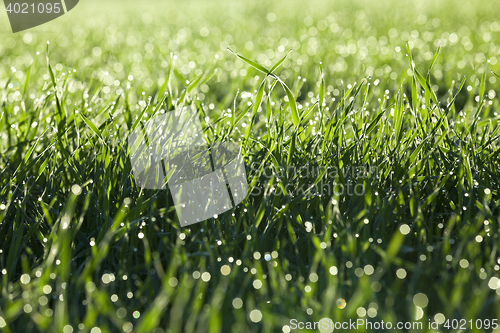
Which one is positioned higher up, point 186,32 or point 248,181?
point 248,181

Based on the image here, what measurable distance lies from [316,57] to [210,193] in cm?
233

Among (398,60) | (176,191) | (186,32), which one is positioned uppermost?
(176,191)

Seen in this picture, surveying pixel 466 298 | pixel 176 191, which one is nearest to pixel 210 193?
pixel 176 191

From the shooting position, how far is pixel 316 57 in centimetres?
341

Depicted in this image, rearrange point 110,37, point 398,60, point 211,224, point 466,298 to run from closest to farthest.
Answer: point 466,298 < point 211,224 < point 398,60 < point 110,37

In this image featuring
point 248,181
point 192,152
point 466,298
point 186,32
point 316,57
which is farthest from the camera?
point 186,32

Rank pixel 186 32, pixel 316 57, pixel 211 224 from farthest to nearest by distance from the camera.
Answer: pixel 186 32
pixel 316 57
pixel 211 224

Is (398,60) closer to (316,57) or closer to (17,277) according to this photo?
(316,57)

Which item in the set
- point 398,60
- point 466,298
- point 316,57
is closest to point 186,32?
point 316,57

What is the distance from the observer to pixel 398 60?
3.21 metres

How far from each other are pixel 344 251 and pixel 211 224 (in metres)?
0.40

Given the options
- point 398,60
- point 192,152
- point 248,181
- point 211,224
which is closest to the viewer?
point 211,224

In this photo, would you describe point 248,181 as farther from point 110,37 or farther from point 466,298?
point 110,37

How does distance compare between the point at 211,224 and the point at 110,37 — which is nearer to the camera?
the point at 211,224
